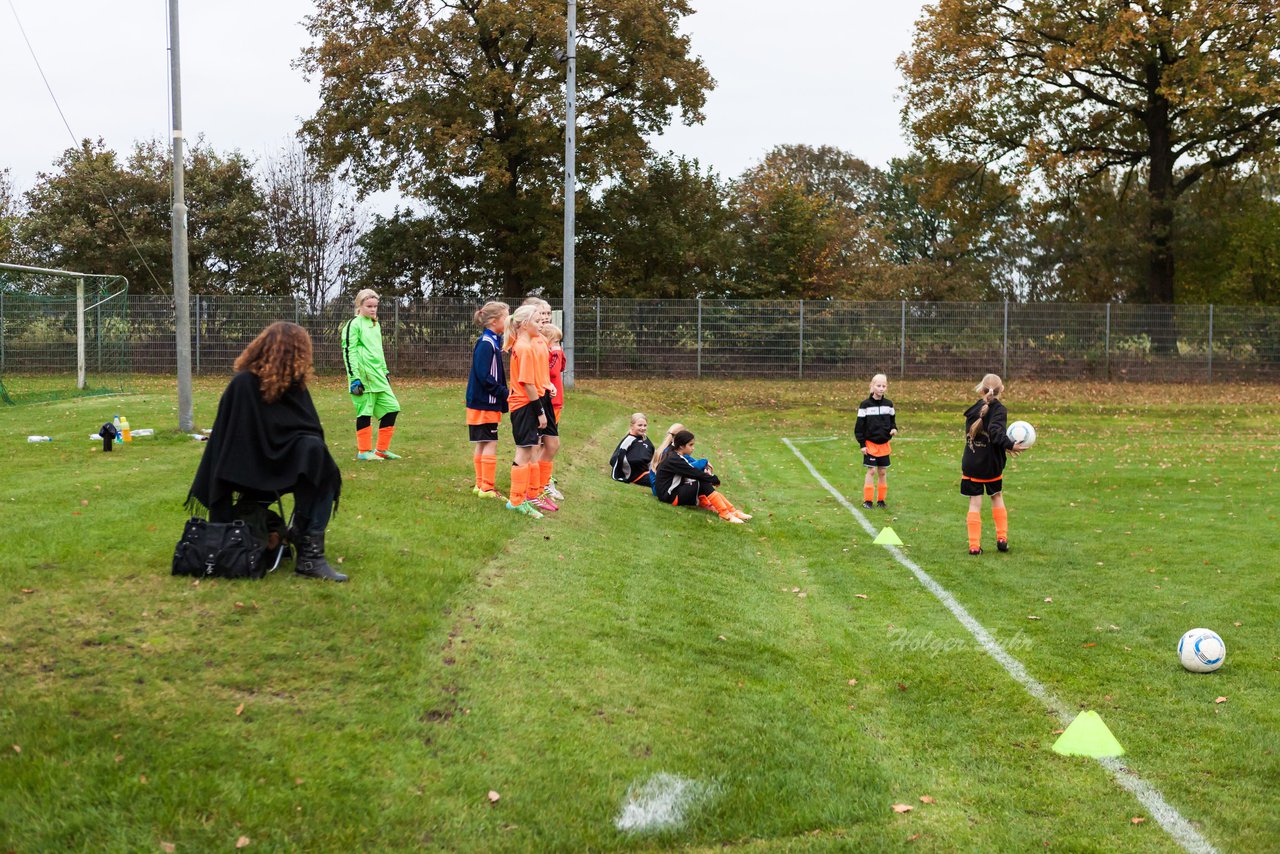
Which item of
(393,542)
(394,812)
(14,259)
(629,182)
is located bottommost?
(394,812)

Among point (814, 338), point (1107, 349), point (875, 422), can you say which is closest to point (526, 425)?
point (875, 422)

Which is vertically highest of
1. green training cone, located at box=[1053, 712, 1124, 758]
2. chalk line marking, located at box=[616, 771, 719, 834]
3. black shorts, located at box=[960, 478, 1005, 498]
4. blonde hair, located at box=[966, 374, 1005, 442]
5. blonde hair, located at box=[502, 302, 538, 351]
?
blonde hair, located at box=[502, 302, 538, 351]

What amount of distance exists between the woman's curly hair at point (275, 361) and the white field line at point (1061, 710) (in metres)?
4.84

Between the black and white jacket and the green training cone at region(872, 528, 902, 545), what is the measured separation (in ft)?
7.78

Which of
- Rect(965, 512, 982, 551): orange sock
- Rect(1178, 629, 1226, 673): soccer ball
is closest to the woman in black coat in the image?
Rect(1178, 629, 1226, 673): soccer ball

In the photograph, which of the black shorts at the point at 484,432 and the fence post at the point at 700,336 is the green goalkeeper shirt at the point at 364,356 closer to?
the black shorts at the point at 484,432

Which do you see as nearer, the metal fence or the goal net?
the goal net

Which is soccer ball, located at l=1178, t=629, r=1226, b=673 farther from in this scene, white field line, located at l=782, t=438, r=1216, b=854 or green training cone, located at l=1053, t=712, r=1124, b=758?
green training cone, located at l=1053, t=712, r=1124, b=758

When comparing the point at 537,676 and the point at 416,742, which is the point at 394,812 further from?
the point at 537,676

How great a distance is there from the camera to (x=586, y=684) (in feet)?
21.9

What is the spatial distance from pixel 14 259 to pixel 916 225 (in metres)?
57.5

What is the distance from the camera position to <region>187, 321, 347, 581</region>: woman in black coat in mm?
7074

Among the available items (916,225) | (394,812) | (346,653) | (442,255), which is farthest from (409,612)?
(916,225)

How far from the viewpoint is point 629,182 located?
42781 mm
